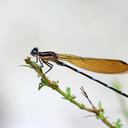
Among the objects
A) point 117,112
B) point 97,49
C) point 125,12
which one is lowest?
point 117,112

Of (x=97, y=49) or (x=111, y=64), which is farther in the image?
(x=97, y=49)

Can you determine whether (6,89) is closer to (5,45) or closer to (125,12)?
(5,45)

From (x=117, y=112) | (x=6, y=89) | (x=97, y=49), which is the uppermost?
(x=97, y=49)

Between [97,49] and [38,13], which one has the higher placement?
[38,13]

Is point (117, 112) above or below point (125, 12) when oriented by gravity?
below

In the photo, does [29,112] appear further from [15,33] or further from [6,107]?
[15,33]

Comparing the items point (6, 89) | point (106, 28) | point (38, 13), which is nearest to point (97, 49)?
point (106, 28)

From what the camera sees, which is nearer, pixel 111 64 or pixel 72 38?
pixel 111 64

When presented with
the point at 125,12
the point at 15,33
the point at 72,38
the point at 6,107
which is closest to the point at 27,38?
the point at 15,33
